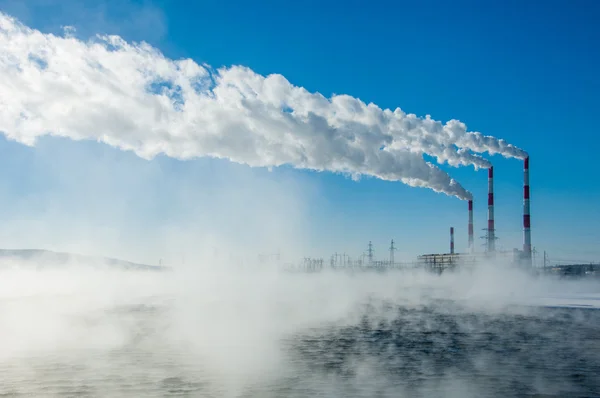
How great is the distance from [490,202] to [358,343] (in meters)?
81.2

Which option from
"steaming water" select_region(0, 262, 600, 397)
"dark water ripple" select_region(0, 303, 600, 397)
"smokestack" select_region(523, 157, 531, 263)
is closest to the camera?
"dark water ripple" select_region(0, 303, 600, 397)

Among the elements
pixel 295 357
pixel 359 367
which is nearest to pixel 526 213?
pixel 295 357

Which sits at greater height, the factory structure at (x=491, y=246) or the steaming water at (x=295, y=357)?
the factory structure at (x=491, y=246)

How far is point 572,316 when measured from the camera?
5022cm

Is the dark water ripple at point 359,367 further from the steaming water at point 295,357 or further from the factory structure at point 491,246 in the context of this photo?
the factory structure at point 491,246

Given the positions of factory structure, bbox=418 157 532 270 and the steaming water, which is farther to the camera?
factory structure, bbox=418 157 532 270

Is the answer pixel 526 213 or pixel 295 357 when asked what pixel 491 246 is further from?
pixel 295 357

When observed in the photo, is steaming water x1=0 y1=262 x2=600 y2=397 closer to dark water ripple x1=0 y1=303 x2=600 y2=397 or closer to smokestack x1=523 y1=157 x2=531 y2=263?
dark water ripple x1=0 y1=303 x2=600 y2=397

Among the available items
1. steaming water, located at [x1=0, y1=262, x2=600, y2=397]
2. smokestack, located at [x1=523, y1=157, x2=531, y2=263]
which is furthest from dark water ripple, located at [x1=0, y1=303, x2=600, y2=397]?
smokestack, located at [x1=523, y1=157, x2=531, y2=263]

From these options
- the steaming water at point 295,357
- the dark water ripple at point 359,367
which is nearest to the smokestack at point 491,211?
the steaming water at point 295,357

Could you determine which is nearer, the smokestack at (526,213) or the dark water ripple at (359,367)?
the dark water ripple at (359,367)

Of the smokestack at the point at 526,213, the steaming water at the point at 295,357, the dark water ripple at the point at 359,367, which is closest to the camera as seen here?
the dark water ripple at the point at 359,367

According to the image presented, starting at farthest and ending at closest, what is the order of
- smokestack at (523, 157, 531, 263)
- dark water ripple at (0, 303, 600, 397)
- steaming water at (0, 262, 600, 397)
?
smokestack at (523, 157, 531, 263), steaming water at (0, 262, 600, 397), dark water ripple at (0, 303, 600, 397)

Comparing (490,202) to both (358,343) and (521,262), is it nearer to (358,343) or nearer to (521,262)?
(521,262)
